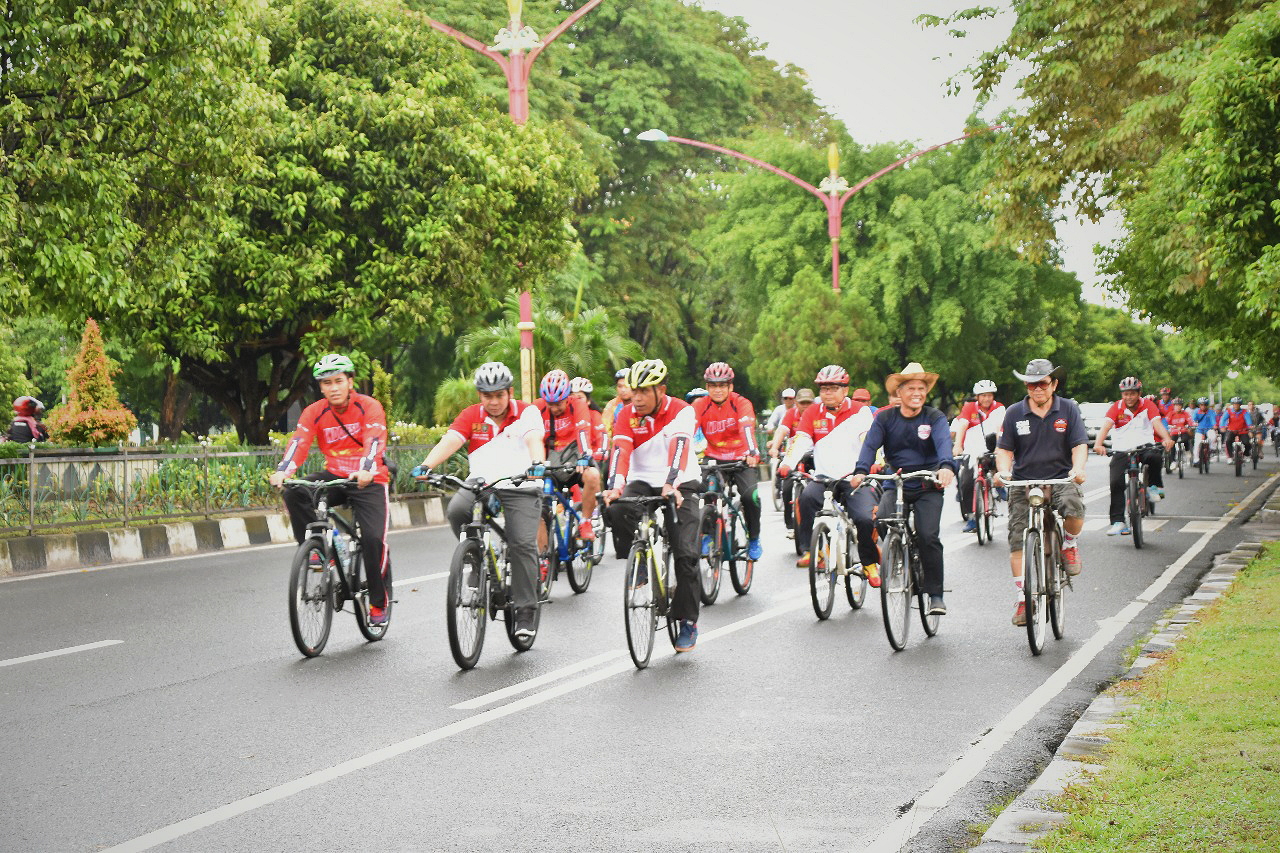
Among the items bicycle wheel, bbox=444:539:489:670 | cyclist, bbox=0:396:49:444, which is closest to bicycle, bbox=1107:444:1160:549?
bicycle wheel, bbox=444:539:489:670

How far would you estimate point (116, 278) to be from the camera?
53.7ft

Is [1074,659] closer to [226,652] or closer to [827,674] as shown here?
[827,674]

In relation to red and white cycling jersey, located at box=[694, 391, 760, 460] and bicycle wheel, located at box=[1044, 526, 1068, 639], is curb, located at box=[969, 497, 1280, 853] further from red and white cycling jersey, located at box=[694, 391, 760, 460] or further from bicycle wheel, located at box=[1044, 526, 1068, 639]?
red and white cycling jersey, located at box=[694, 391, 760, 460]

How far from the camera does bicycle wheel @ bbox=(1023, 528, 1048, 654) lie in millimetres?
9820

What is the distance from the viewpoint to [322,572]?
9.95 metres

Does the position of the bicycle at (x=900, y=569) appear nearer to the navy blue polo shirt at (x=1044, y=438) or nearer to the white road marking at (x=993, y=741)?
the navy blue polo shirt at (x=1044, y=438)

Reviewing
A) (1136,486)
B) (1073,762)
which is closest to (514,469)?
(1073,762)

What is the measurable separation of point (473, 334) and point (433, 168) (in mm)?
11064

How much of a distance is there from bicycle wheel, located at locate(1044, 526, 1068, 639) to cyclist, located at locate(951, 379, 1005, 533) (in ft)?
27.4

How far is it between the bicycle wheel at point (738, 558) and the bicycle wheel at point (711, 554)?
12.2 inches

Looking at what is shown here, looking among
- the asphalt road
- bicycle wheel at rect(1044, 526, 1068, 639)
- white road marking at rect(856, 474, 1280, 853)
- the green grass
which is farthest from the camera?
→ bicycle wheel at rect(1044, 526, 1068, 639)

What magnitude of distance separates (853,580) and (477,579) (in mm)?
4264

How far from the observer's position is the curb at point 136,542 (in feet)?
53.5

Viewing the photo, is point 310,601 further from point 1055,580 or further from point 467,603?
point 1055,580
